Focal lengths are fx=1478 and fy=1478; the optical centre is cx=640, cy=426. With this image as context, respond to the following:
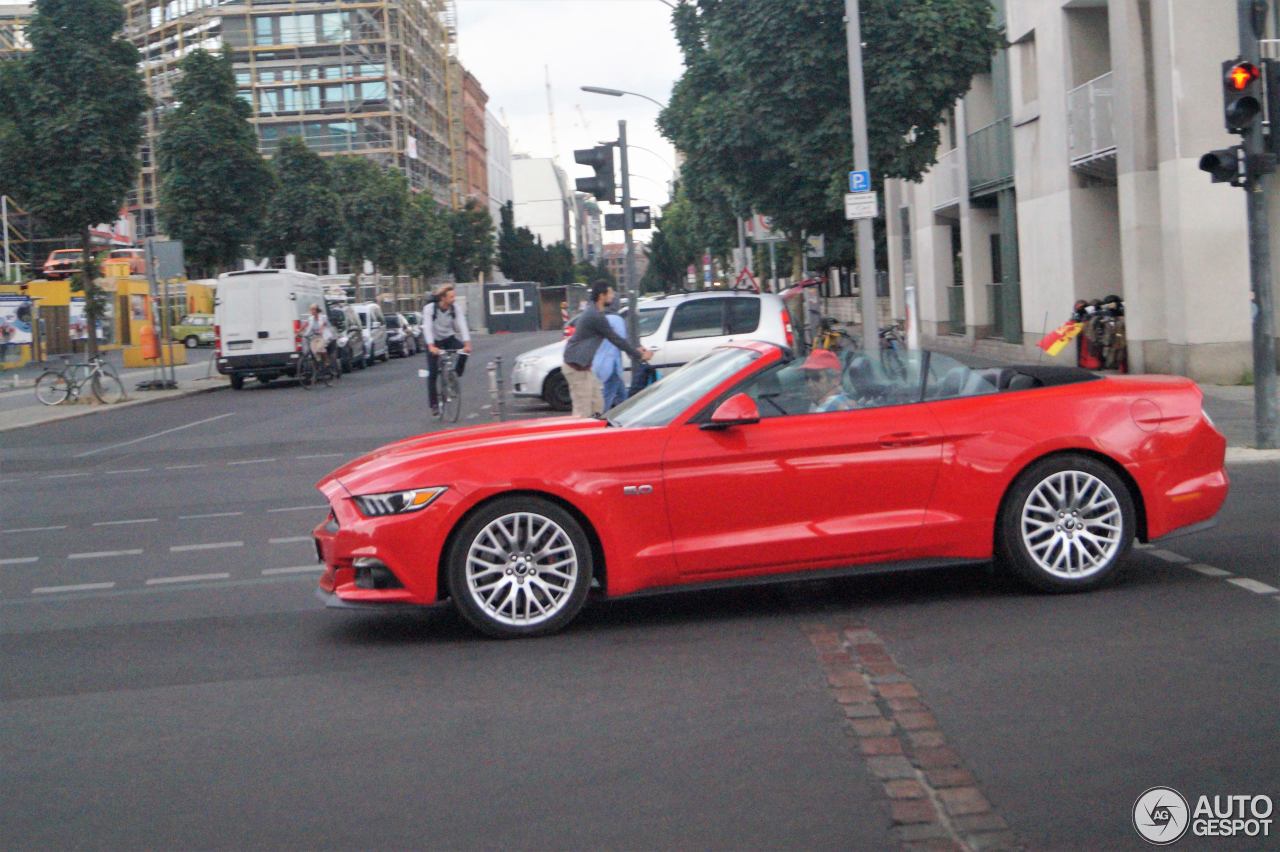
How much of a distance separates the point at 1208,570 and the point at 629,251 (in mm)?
13437

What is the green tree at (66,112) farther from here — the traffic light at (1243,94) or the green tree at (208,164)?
the traffic light at (1243,94)

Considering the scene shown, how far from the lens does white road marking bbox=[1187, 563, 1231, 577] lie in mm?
7918

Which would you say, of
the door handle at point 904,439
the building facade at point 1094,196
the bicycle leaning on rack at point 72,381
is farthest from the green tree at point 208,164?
the door handle at point 904,439

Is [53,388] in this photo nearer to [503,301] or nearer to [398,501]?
[398,501]

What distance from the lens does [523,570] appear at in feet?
22.9

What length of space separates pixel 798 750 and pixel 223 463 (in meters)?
13.4

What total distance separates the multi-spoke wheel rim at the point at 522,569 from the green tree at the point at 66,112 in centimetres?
2635

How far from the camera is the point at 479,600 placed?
276 inches

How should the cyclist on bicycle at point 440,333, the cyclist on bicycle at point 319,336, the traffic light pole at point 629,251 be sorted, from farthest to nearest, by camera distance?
1. the cyclist on bicycle at point 319,336
2. the cyclist on bicycle at point 440,333
3. the traffic light pole at point 629,251

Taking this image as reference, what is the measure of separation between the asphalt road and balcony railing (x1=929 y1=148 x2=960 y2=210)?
2794 centimetres

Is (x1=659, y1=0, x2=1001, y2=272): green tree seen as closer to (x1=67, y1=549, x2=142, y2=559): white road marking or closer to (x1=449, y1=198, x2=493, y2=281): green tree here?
(x1=67, y1=549, x2=142, y2=559): white road marking

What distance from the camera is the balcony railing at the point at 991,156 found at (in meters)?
31.8

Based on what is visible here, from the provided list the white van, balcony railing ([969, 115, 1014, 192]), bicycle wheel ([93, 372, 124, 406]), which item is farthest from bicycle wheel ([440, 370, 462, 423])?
balcony railing ([969, 115, 1014, 192])

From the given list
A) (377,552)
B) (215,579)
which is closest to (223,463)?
(215,579)
